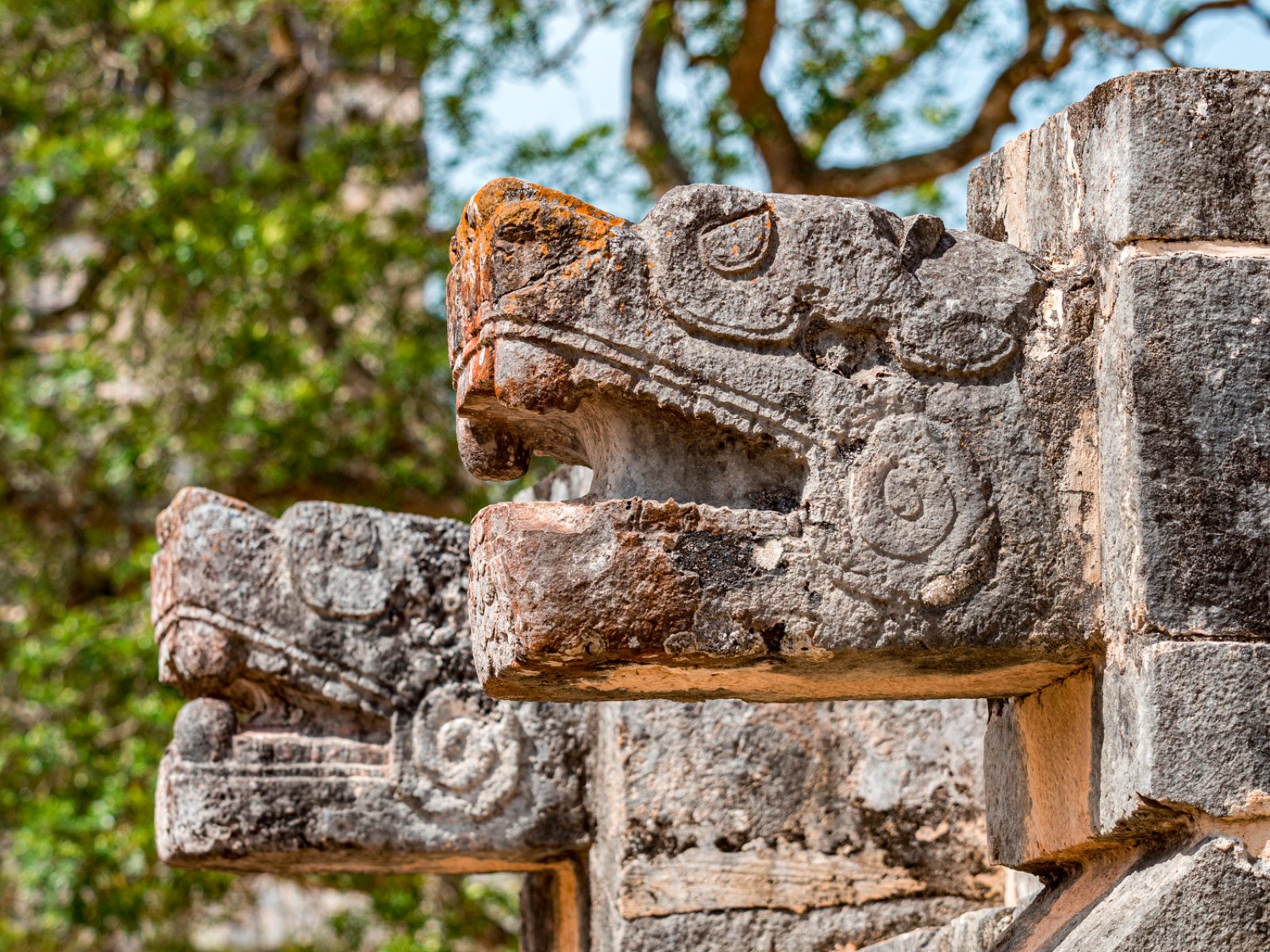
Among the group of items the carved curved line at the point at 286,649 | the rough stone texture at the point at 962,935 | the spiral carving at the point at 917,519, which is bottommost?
the rough stone texture at the point at 962,935

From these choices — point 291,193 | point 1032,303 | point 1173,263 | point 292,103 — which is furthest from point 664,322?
point 292,103

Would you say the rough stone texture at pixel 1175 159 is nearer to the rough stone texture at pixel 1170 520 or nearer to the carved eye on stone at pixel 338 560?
the rough stone texture at pixel 1170 520

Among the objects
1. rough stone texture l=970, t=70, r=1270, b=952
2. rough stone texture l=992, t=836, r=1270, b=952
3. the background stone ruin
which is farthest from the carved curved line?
rough stone texture l=992, t=836, r=1270, b=952

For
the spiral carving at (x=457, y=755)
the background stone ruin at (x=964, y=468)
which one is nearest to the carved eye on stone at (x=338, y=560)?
the spiral carving at (x=457, y=755)

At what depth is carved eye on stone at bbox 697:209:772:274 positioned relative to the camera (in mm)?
2074

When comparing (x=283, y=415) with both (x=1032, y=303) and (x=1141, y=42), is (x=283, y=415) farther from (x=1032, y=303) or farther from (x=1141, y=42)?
(x=1032, y=303)

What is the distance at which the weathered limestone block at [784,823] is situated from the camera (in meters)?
3.16

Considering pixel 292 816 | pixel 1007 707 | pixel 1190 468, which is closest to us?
pixel 1190 468

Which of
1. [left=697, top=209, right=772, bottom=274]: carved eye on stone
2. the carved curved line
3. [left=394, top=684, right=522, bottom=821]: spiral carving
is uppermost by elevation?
[left=697, top=209, right=772, bottom=274]: carved eye on stone

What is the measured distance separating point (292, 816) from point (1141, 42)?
5.51m

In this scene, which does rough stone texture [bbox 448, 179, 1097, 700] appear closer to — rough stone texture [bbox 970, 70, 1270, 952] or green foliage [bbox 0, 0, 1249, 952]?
rough stone texture [bbox 970, 70, 1270, 952]

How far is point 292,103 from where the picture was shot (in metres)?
8.07

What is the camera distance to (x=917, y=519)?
6.68 feet

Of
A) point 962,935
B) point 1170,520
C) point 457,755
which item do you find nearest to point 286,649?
point 457,755
